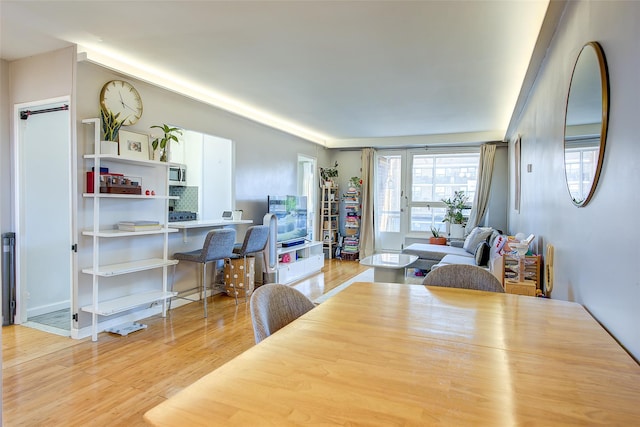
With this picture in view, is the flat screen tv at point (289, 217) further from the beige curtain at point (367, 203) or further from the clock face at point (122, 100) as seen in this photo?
the clock face at point (122, 100)

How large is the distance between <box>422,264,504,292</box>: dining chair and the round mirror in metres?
0.57

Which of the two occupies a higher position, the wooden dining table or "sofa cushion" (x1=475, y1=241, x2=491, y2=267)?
the wooden dining table

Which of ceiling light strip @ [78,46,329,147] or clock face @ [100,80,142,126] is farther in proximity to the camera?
clock face @ [100,80,142,126]

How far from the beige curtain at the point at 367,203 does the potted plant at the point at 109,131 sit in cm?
507

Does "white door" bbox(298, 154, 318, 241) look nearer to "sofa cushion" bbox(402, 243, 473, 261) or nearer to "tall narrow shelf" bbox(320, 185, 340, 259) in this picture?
"tall narrow shelf" bbox(320, 185, 340, 259)

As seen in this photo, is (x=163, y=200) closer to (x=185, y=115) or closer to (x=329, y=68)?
(x=185, y=115)

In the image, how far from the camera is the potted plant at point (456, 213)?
6883 mm

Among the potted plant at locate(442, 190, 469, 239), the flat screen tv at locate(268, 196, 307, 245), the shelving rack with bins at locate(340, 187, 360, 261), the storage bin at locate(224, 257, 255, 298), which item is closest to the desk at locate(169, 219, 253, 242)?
the storage bin at locate(224, 257, 255, 298)

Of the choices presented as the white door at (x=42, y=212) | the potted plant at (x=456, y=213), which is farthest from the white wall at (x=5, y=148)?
the potted plant at (x=456, y=213)

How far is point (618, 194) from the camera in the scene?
1.27 m

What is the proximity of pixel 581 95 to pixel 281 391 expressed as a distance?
1.92 meters

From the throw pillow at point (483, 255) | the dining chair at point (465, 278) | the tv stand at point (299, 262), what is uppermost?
the dining chair at point (465, 278)

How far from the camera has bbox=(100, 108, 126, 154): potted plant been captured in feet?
10.0

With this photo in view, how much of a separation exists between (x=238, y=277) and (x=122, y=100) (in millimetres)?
2279
